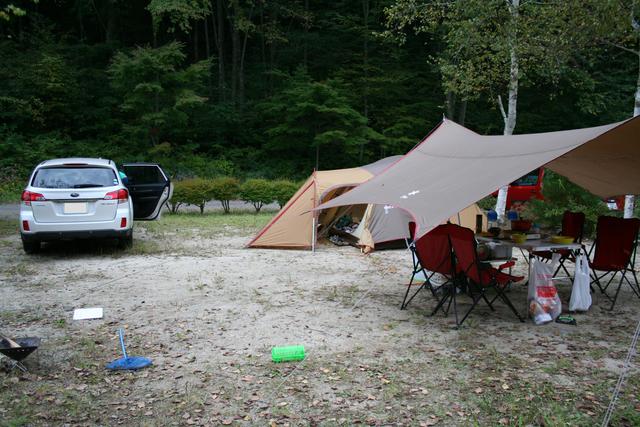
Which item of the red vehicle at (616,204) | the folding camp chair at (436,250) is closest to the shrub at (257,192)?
the red vehicle at (616,204)

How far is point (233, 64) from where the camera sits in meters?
25.0

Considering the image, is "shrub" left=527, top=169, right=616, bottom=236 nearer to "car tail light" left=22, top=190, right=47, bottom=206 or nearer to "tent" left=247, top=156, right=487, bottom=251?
"tent" left=247, top=156, right=487, bottom=251

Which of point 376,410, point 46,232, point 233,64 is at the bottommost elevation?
point 376,410

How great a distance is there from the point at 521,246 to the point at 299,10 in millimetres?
21442

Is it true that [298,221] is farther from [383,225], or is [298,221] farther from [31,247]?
[31,247]

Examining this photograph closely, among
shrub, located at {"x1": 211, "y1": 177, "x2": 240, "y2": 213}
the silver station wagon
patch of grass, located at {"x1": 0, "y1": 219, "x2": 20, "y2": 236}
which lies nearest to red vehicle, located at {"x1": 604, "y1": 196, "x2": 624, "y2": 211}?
shrub, located at {"x1": 211, "y1": 177, "x2": 240, "y2": 213}

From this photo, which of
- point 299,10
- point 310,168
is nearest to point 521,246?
point 310,168

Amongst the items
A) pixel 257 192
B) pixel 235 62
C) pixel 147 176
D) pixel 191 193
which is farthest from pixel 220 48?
pixel 147 176

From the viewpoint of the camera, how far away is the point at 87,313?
5430 mm

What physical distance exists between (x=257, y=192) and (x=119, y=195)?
726 cm

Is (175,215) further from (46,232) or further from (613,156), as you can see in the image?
(613,156)

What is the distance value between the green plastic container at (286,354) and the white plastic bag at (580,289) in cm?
301

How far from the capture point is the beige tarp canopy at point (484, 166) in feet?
15.5

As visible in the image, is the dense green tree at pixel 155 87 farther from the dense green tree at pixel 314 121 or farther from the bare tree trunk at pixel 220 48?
the bare tree trunk at pixel 220 48
